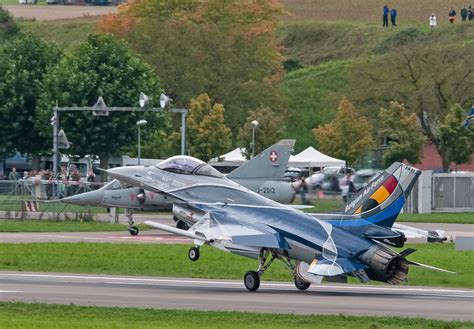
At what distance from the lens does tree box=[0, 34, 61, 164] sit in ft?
261

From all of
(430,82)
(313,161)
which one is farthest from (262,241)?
(430,82)

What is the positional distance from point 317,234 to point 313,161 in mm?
45614

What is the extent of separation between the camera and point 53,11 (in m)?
137

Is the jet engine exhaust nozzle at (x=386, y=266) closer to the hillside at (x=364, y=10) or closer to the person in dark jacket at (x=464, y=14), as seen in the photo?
the person in dark jacket at (x=464, y=14)

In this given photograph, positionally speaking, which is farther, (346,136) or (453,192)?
(346,136)

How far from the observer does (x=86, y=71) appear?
78438mm

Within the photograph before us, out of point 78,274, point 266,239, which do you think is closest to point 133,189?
point 78,274

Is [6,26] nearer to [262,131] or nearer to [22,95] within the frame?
[22,95]

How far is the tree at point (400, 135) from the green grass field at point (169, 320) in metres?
23.4

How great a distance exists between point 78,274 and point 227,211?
4546 mm

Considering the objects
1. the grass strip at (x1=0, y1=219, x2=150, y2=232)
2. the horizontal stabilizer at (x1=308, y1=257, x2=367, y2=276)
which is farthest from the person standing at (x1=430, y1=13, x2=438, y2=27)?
the horizontal stabilizer at (x1=308, y1=257, x2=367, y2=276)

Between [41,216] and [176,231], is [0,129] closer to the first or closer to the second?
[41,216]

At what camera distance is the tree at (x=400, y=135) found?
54.6m

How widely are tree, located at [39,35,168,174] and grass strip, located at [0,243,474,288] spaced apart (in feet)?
116
